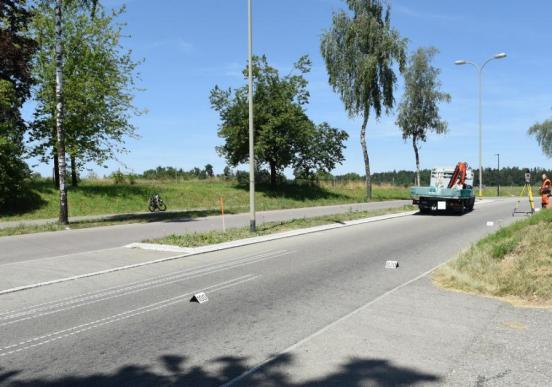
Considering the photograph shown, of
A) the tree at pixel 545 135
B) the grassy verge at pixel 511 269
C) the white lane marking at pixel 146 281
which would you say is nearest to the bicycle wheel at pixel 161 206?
the white lane marking at pixel 146 281

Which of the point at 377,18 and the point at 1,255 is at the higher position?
the point at 377,18

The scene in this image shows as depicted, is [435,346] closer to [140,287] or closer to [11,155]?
[140,287]

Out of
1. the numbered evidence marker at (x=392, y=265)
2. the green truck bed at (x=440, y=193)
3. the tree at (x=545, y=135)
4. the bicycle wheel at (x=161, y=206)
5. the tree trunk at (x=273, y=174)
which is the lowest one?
the numbered evidence marker at (x=392, y=265)

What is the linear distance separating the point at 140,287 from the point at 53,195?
2297cm

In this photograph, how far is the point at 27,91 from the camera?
30250 mm

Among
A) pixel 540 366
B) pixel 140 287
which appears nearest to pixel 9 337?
pixel 140 287

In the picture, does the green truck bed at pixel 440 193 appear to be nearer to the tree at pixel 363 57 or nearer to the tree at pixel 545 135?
the tree at pixel 363 57

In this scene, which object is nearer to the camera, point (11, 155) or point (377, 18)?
point (11, 155)

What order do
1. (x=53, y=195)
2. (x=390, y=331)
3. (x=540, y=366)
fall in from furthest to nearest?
(x=53, y=195)
(x=390, y=331)
(x=540, y=366)

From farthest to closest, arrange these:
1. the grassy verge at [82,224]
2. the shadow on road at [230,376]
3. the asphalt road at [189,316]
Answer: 1. the grassy verge at [82,224]
2. the asphalt road at [189,316]
3. the shadow on road at [230,376]

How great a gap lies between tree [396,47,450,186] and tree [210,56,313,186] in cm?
1299

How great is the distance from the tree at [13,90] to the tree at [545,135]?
244 feet

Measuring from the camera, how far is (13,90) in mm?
24484

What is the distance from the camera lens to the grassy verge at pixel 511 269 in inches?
289
